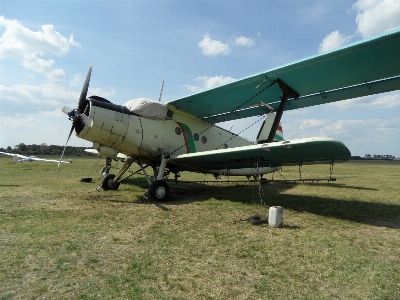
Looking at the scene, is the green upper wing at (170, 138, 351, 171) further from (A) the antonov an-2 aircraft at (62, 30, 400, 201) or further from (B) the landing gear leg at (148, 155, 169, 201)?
(B) the landing gear leg at (148, 155, 169, 201)

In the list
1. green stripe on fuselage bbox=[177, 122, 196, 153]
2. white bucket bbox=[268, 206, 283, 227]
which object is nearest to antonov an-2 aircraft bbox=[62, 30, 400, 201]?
green stripe on fuselage bbox=[177, 122, 196, 153]

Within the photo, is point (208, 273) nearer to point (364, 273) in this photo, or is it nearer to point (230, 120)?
point (364, 273)

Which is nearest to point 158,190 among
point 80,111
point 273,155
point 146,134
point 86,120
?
point 146,134

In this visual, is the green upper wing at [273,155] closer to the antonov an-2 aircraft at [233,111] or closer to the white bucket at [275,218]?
the antonov an-2 aircraft at [233,111]

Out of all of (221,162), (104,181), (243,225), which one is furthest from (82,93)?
(243,225)

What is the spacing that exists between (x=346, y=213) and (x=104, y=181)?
8.01 metres

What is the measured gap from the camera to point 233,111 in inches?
345

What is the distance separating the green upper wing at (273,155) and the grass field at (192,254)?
1.43m

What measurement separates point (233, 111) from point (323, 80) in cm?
277

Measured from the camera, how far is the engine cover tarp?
27.4 ft

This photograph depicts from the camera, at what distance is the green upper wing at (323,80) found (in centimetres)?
608

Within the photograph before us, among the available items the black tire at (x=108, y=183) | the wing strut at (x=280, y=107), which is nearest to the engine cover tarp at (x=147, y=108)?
the black tire at (x=108, y=183)

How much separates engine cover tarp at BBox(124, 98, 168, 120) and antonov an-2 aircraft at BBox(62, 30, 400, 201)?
3 centimetres

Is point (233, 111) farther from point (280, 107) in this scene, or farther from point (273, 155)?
point (273, 155)
